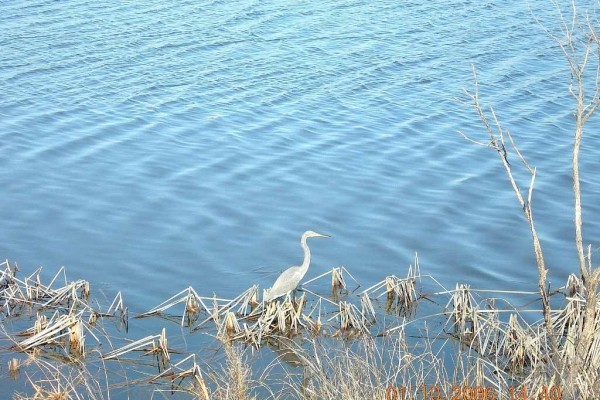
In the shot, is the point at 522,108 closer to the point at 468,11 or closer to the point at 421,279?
the point at 468,11

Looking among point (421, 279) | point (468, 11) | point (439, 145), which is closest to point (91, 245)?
point (421, 279)

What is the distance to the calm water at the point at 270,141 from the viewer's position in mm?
14258

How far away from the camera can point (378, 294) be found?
41.9 feet

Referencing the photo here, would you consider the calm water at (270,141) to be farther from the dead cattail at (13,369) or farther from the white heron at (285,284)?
the dead cattail at (13,369)

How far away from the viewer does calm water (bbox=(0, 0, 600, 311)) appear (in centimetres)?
1426

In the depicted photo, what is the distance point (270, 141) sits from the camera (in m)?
18.9

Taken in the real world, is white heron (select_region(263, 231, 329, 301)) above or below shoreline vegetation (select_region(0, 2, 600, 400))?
above

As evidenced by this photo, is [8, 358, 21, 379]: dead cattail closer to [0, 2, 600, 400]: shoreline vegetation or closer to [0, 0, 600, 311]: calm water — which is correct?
[0, 2, 600, 400]: shoreline vegetation
